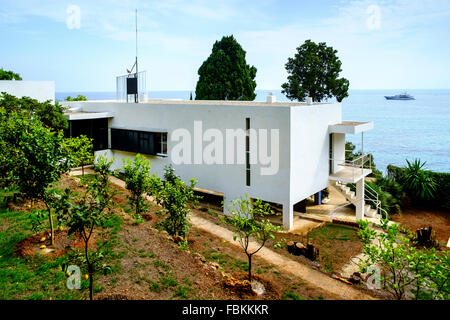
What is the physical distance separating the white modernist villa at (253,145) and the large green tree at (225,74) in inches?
576

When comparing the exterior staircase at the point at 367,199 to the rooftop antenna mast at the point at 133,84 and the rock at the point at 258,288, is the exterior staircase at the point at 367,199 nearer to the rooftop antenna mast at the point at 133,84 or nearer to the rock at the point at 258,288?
the rock at the point at 258,288

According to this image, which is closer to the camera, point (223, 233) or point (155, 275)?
point (155, 275)

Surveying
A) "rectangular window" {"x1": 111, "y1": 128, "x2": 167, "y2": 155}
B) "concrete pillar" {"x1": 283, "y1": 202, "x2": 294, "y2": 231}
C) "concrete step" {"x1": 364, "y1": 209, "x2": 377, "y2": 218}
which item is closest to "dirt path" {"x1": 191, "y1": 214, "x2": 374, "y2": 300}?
"concrete pillar" {"x1": 283, "y1": 202, "x2": 294, "y2": 231}

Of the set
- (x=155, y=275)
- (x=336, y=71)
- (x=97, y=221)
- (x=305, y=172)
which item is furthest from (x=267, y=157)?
(x=336, y=71)

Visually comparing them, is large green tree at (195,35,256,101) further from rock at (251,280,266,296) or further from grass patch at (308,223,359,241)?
Answer: rock at (251,280,266,296)

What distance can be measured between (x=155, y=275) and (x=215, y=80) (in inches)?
1053

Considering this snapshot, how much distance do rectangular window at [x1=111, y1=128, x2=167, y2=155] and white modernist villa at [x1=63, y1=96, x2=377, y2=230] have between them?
50 mm

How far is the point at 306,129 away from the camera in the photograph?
14469 mm

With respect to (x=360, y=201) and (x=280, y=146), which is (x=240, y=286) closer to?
(x=280, y=146)

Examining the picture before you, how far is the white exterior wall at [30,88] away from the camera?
18.7 m

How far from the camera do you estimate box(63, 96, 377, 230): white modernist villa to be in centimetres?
1401

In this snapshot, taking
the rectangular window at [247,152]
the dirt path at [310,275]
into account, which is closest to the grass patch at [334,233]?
the rectangular window at [247,152]
